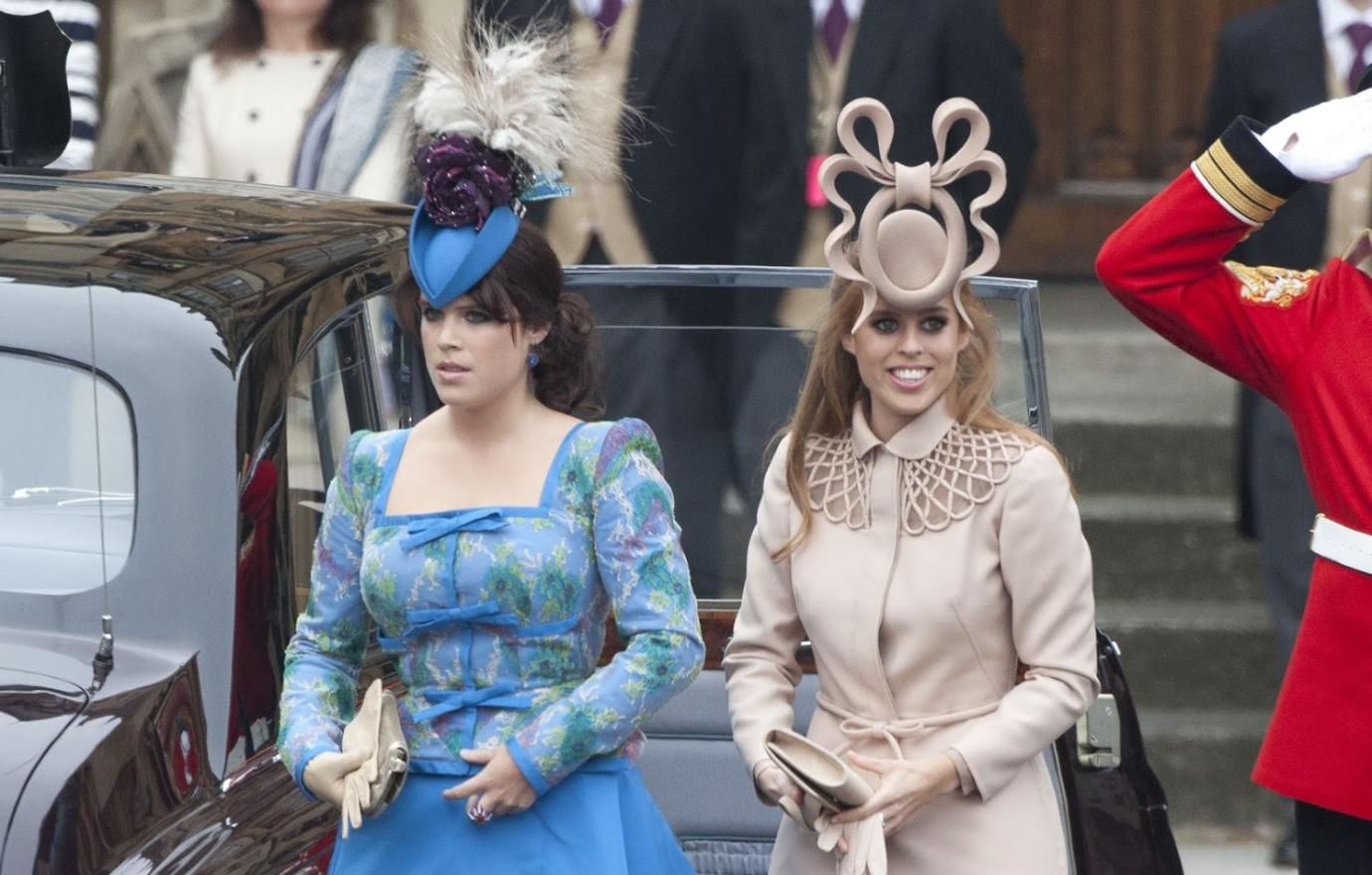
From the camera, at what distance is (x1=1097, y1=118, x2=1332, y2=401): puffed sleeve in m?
3.51

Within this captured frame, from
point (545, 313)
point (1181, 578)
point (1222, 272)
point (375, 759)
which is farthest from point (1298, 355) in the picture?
point (1181, 578)

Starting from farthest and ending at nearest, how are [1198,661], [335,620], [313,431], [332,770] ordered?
[1198,661]
[313,431]
[335,620]
[332,770]

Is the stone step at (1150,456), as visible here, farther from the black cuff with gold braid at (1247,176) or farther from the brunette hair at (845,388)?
the brunette hair at (845,388)

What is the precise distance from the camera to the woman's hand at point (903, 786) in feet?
10.2

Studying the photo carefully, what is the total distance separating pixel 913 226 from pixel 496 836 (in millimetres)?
957

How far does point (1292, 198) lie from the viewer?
6328 mm

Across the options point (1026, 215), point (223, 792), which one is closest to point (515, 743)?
point (223, 792)

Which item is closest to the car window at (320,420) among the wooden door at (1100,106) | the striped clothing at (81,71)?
the striped clothing at (81,71)

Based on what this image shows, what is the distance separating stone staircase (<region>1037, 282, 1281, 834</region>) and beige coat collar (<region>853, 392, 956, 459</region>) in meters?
3.76

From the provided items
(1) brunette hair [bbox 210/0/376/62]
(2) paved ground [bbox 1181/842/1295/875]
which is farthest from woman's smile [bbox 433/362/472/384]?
(2) paved ground [bbox 1181/842/1295/875]

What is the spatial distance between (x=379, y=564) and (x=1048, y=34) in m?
7.22

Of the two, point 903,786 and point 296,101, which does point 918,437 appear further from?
point 296,101

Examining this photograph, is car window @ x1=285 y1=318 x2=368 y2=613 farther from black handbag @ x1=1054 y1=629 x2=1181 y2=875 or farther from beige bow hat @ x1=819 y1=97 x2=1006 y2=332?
black handbag @ x1=1054 y1=629 x2=1181 y2=875

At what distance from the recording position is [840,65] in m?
6.33
